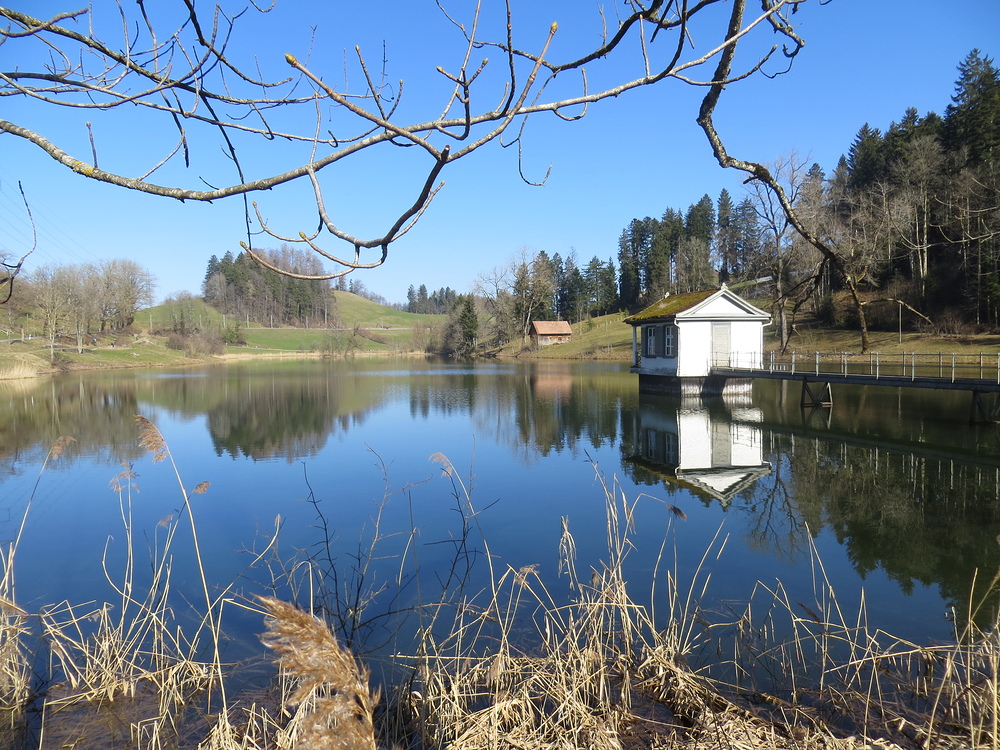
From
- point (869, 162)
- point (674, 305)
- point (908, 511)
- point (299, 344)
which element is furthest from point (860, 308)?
point (299, 344)

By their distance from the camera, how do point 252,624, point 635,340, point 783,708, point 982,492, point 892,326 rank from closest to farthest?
point 783,708
point 252,624
point 982,492
point 635,340
point 892,326

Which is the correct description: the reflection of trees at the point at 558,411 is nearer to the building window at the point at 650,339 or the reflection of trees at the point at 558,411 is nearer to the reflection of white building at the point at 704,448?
the reflection of white building at the point at 704,448

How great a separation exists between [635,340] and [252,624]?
26.7m

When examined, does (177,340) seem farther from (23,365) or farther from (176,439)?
(176,439)

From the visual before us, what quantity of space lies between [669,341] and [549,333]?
42.8m

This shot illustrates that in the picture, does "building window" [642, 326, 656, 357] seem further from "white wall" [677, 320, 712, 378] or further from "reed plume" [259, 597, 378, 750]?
"reed plume" [259, 597, 378, 750]

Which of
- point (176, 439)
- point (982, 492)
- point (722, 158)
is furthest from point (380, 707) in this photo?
point (176, 439)

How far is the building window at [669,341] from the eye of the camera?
2625cm

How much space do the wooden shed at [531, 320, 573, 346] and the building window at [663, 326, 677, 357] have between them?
4152 centimetres

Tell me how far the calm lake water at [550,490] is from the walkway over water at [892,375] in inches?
36.5

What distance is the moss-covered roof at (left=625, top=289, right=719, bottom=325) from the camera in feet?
84.5

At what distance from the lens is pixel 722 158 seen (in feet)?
7.18

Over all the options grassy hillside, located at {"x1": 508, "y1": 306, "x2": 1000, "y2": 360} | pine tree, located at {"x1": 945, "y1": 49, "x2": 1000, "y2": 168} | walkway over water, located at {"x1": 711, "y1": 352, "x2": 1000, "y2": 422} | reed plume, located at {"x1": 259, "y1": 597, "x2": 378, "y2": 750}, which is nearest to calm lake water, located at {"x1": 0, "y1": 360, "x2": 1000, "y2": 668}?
walkway over water, located at {"x1": 711, "y1": 352, "x2": 1000, "y2": 422}

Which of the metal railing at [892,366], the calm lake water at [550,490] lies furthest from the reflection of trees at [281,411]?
the metal railing at [892,366]
